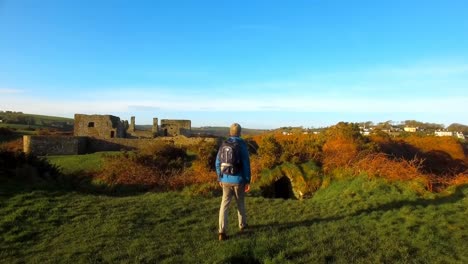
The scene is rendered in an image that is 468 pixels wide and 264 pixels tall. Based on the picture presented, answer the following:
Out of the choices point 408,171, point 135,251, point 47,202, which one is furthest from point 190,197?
point 408,171

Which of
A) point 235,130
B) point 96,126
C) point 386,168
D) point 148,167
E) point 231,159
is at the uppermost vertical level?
point 96,126

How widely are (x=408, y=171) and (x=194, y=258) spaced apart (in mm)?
8451

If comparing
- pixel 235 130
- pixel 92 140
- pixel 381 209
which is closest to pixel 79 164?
pixel 92 140

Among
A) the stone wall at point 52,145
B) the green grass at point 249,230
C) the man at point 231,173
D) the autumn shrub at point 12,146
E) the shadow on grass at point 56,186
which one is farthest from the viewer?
the stone wall at point 52,145

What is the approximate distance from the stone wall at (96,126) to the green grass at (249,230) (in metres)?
26.5

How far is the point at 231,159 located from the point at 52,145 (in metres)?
24.2

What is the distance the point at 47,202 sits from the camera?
1035 cm

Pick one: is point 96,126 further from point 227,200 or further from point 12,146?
point 227,200

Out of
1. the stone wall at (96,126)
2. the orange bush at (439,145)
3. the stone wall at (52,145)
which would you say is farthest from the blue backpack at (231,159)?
the stone wall at (96,126)

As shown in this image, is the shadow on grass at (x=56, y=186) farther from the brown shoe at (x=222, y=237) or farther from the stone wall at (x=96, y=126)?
the stone wall at (x=96, y=126)

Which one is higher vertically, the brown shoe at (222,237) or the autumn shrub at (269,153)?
the autumn shrub at (269,153)

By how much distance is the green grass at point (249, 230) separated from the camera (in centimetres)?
641

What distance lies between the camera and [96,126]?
37969mm

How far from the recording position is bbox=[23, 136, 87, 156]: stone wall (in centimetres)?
2712
